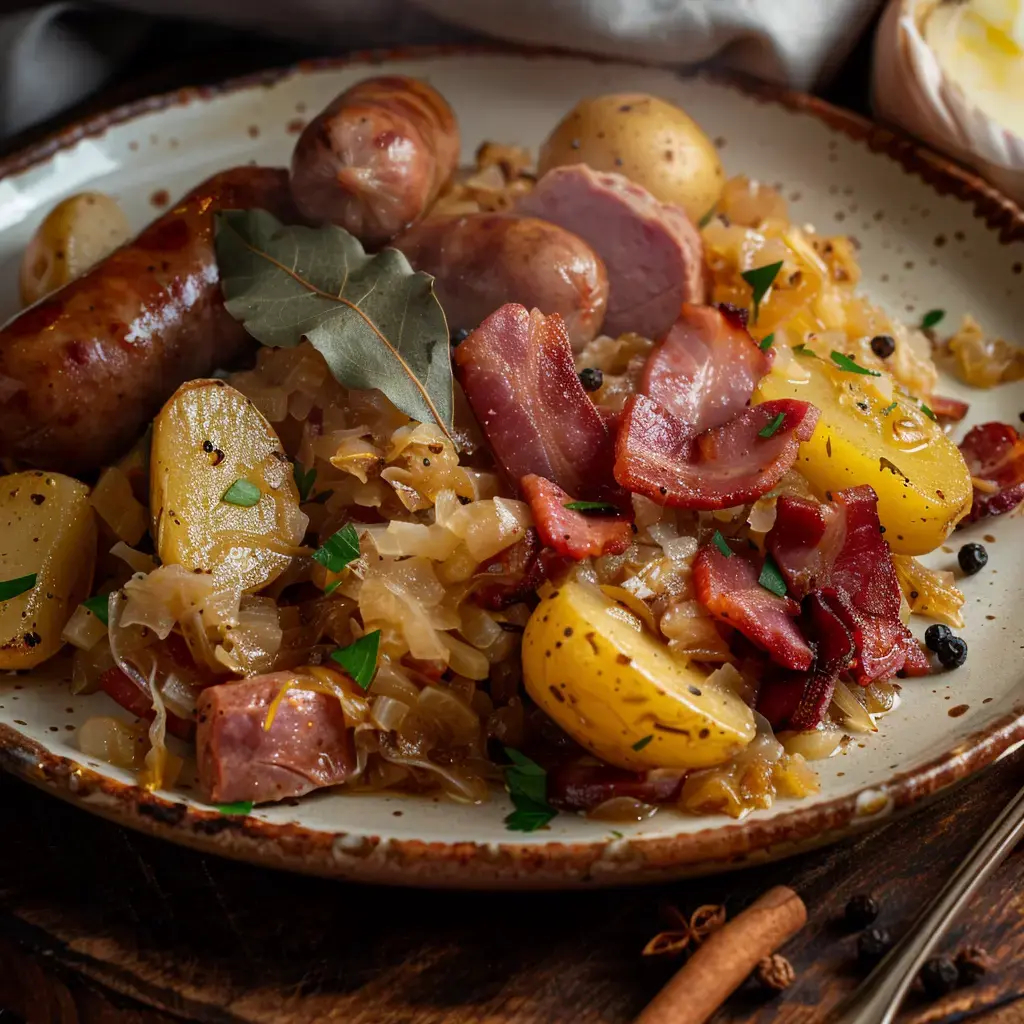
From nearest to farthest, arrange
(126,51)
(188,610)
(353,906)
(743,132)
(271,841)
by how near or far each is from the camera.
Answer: (271,841)
(353,906)
(188,610)
(743,132)
(126,51)

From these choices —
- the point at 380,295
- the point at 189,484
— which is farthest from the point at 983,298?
the point at 189,484

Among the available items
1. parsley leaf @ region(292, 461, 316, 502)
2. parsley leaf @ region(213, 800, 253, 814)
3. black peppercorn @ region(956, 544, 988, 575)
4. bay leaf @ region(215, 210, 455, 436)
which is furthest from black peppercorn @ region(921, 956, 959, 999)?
parsley leaf @ region(292, 461, 316, 502)

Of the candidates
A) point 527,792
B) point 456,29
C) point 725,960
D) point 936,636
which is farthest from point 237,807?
point 456,29

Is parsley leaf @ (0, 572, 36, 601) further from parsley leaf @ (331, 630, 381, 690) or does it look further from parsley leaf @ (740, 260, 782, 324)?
parsley leaf @ (740, 260, 782, 324)

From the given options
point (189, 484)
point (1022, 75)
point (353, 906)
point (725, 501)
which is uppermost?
point (1022, 75)

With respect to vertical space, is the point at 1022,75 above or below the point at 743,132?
above

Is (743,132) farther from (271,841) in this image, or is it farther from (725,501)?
(271,841)
